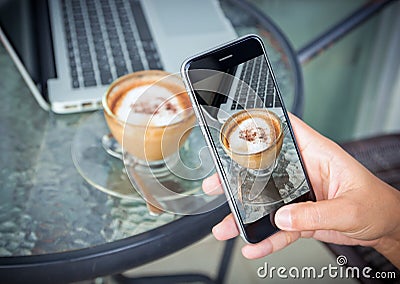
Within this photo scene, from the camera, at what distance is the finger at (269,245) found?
552 millimetres

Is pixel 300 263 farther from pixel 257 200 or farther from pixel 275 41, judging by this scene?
pixel 257 200

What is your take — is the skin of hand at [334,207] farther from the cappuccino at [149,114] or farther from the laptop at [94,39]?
the laptop at [94,39]

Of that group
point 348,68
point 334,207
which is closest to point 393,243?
point 334,207

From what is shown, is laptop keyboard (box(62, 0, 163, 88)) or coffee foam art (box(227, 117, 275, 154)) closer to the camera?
coffee foam art (box(227, 117, 275, 154))

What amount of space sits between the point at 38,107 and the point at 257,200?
12.8 inches

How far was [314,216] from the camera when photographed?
0.51 metres

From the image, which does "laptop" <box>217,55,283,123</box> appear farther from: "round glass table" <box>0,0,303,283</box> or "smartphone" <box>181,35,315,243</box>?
→ "round glass table" <box>0,0,303,283</box>

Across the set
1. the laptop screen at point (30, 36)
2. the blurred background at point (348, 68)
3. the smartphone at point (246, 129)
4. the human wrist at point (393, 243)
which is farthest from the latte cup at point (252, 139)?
the blurred background at point (348, 68)

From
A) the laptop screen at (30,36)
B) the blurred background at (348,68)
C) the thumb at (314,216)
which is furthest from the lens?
the blurred background at (348,68)

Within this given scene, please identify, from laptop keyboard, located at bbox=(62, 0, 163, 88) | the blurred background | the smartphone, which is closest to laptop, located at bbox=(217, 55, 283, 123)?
the smartphone

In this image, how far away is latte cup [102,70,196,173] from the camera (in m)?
0.56

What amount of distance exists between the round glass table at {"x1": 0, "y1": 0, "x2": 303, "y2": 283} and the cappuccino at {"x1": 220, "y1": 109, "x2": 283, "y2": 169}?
0.25ft

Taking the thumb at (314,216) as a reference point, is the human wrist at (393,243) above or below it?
below

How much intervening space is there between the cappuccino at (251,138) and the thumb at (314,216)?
0.05 meters
